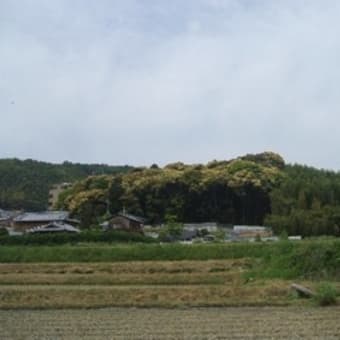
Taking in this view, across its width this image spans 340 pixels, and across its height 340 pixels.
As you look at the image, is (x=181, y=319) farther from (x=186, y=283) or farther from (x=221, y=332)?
(x=186, y=283)

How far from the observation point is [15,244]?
44.5 metres

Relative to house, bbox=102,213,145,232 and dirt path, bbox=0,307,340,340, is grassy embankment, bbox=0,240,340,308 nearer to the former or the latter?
dirt path, bbox=0,307,340,340

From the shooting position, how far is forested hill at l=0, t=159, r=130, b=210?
3883 inches

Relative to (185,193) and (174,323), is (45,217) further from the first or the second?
(174,323)

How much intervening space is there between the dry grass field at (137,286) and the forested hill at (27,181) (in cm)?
6645

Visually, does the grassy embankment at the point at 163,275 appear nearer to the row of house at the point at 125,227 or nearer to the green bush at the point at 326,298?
the green bush at the point at 326,298

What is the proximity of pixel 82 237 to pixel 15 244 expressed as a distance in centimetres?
472

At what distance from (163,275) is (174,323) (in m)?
14.8

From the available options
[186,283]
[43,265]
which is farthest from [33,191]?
[186,283]

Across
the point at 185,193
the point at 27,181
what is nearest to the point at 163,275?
the point at 185,193

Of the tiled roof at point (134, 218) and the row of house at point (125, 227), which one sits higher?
the tiled roof at point (134, 218)

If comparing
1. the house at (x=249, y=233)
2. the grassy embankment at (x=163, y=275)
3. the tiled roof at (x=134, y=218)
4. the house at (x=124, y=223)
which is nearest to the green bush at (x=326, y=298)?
the grassy embankment at (x=163, y=275)

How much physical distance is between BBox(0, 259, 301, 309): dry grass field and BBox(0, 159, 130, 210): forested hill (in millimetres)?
66449

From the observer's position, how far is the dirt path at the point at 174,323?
11.2 metres
